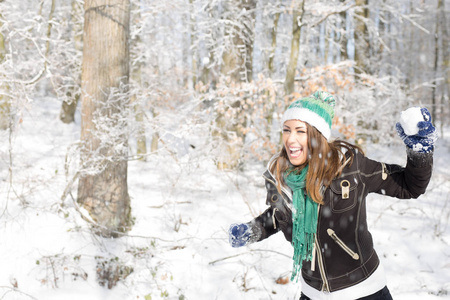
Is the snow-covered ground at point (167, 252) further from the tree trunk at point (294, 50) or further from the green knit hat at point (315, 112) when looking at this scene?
the tree trunk at point (294, 50)

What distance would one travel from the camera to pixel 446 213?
627 centimetres

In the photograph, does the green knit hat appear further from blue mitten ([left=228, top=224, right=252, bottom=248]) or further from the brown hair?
blue mitten ([left=228, top=224, right=252, bottom=248])

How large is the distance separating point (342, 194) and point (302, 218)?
0.26 meters

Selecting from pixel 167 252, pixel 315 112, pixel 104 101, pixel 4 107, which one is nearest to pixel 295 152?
pixel 315 112

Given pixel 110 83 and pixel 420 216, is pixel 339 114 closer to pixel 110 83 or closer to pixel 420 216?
pixel 420 216

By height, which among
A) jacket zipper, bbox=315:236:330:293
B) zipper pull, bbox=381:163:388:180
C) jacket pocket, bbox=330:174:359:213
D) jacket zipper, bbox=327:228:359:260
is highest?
zipper pull, bbox=381:163:388:180

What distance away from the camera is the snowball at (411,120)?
5.58 ft

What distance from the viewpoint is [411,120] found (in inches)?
67.5

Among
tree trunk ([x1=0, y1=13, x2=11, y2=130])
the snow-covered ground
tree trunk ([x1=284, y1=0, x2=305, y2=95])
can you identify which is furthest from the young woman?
tree trunk ([x1=284, y1=0, x2=305, y2=95])

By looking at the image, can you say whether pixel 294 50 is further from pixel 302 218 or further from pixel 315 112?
pixel 302 218

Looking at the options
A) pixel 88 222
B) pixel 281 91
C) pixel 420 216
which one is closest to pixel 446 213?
pixel 420 216

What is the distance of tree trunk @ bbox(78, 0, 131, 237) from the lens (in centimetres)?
474

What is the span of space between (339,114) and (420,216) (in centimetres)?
270

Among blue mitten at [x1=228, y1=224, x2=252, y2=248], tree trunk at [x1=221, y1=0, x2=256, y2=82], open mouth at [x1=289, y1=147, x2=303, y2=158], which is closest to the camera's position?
open mouth at [x1=289, y1=147, x2=303, y2=158]
